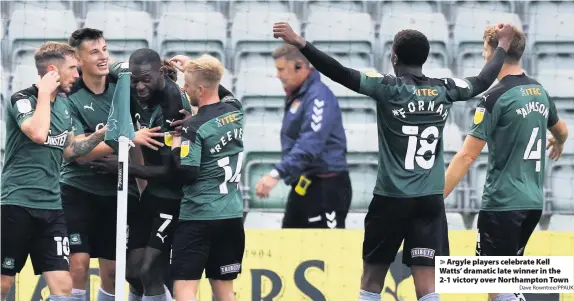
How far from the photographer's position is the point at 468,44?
36.7 feet

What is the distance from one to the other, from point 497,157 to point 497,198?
27 centimetres

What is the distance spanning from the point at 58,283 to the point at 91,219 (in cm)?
72

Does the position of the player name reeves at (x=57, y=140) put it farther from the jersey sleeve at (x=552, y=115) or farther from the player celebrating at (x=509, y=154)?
the jersey sleeve at (x=552, y=115)

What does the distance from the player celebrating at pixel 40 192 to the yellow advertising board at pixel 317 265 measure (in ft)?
6.44

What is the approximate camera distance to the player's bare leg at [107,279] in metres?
8.01

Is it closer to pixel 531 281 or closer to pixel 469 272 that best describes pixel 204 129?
pixel 469 272

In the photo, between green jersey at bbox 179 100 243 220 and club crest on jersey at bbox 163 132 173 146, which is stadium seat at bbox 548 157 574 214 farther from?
club crest on jersey at bbox 163 132 173 146

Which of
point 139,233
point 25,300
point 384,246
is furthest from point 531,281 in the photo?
point 25,300

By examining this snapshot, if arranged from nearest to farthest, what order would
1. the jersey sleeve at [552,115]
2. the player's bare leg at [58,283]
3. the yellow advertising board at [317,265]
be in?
the player's bare leg at [58,283] < the jersey sleeve at [552,115] < the yellow advertising board at [317,265]

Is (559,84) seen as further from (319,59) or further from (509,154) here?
(319,59)

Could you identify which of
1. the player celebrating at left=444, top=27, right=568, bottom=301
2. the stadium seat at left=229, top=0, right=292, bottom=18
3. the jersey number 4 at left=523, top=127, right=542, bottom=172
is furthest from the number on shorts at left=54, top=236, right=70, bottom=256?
the stadium seat at left=229, top=0, right=292, bottom=18

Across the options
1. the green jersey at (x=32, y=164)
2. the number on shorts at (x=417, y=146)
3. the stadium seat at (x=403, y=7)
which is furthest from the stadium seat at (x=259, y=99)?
the number on shorts at (x=417, y=146)

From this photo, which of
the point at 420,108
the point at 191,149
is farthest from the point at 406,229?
the point at 191,149

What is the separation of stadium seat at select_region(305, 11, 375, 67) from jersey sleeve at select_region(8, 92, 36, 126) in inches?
165
